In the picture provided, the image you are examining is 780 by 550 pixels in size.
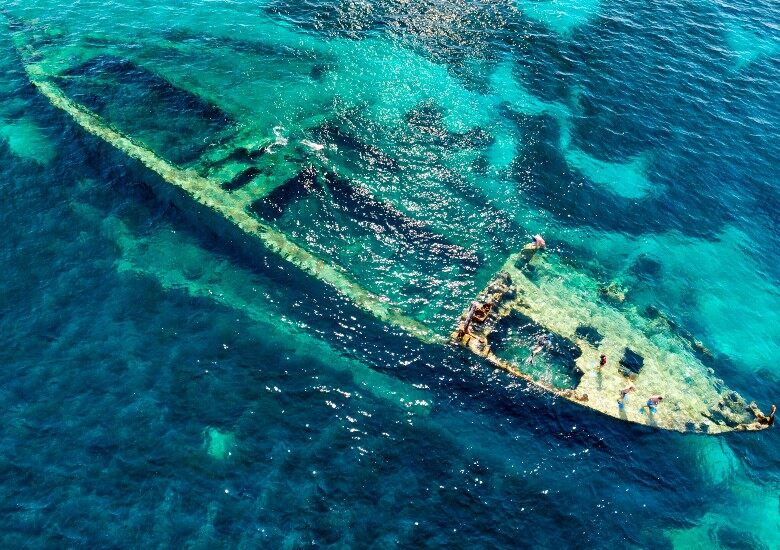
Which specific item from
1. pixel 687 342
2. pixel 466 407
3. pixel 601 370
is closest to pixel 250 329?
pixel 466 407

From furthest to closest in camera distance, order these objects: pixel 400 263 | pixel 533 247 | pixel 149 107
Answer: pixel 149 107 < pixel 533 247 < pixel 400 263

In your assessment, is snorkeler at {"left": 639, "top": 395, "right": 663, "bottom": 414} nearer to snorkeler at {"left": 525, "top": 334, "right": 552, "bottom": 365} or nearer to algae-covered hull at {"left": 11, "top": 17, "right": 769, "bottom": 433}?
algae-covered hull at {"left": 11, "top": 17, "right": 769, "bottom": 433}

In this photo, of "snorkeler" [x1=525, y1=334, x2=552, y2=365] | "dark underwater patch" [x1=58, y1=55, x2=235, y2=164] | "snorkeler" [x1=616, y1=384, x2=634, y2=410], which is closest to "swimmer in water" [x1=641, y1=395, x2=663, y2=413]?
"snorkeler" [x1=616, y1=384, x2=634, y2=410]

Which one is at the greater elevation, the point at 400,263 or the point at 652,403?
the point at 400,263

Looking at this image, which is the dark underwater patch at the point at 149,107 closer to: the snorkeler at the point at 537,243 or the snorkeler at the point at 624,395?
the snorkeler at the point at 537,243

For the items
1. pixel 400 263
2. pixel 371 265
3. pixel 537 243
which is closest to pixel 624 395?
pixel 537 243

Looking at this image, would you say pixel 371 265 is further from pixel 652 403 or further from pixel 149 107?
pixel 149 107

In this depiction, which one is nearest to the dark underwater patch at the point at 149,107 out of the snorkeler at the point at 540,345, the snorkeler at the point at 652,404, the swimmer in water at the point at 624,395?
the snorkeler at the point at 540,345
